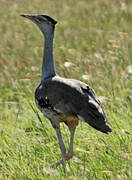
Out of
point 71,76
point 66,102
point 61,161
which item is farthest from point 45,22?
point 71,76

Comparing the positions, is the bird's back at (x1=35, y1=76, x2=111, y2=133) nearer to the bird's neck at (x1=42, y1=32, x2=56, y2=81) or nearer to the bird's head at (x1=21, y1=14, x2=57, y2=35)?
the bird's neck at (x1=42, y1=32, x2=56, y2=81)

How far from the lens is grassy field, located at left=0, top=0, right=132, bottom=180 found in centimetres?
418

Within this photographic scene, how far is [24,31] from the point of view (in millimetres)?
9461

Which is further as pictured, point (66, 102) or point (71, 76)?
point (71, 76)

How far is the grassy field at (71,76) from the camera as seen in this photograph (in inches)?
165

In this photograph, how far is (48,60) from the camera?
4.64 meters

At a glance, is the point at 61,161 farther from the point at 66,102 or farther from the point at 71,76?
the point at 71,76

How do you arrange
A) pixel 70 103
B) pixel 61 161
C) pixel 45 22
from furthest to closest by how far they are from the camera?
1. pixel 45 22
2. pixel 61 161
3. pixel 70 103

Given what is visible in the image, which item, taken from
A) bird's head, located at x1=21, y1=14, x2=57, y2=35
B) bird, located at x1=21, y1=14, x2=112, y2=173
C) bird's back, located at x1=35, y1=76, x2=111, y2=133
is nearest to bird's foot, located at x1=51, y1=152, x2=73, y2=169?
bird, located at x1=21, y1=14, x2=112, y2=173

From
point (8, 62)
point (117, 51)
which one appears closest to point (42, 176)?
point (117, 51)

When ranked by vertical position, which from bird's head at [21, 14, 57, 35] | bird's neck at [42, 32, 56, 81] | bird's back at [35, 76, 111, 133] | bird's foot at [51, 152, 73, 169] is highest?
bird's head at [21, 14, 57, 35]

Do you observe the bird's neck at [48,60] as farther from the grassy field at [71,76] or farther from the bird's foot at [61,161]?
the bird's foot at [61,161]

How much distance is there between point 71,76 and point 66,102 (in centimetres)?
241

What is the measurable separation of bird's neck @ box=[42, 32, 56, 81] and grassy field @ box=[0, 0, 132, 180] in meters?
0.56
